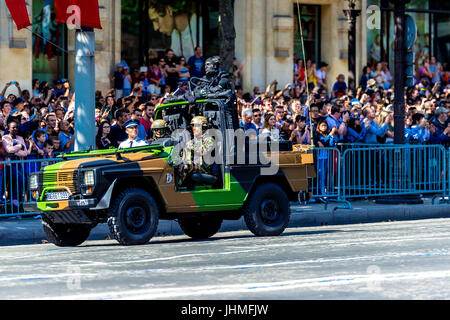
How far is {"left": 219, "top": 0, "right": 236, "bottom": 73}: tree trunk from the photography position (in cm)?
2073

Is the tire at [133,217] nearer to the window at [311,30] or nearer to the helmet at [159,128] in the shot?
the helmet at [159,128]

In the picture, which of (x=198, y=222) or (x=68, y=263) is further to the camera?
(x=198, y=222)

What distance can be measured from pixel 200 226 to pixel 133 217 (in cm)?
219

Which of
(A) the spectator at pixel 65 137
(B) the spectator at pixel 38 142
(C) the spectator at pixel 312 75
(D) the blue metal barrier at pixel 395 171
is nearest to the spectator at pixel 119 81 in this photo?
(C) the spectator at pixel 312 75

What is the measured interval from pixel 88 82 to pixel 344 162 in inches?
200

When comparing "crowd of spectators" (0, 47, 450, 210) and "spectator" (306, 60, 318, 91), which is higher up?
"spectator" (306, 60, 318, 91)

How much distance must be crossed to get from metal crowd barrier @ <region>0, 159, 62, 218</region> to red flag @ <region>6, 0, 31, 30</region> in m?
2.78

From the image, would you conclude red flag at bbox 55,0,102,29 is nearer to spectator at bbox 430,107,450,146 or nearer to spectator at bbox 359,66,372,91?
spectator at bbox 430,107,450,146

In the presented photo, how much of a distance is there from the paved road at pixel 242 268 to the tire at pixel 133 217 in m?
0.23

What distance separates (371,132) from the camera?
70.8ft

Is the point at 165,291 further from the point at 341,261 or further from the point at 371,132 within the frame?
the point at 371,132

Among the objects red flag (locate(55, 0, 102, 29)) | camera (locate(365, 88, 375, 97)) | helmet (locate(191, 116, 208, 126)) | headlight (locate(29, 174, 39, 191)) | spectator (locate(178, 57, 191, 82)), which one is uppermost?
red flag (locate(55, 0, 102, 29))

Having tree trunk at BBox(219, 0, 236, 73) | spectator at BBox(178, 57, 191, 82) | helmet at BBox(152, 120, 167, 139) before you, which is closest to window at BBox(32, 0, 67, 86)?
spectator at BBox(178, 57, 191, 82)

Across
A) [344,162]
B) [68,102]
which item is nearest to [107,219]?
[344,162]
